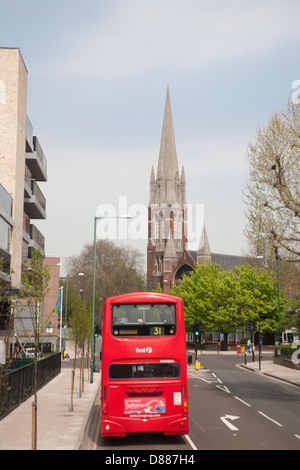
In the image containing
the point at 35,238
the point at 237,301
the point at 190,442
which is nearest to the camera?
the point at 190,442

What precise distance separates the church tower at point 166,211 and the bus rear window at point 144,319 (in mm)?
116654

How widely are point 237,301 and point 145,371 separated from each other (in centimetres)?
6614

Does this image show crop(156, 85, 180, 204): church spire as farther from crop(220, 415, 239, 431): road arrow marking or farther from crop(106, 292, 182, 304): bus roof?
crop(106, 292, 182, 304): bus roof

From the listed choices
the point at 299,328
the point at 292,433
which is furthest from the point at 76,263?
the point at 292,433

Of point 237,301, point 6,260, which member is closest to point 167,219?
point 237,301

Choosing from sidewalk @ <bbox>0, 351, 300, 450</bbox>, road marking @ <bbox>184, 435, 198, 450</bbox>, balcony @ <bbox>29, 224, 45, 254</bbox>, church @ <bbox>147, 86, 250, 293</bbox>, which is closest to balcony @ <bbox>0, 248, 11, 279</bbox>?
sidewalk @ <bbox>0, 351, 300, 450</bbox>

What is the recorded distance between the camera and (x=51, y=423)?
726 inches

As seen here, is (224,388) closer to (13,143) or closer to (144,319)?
(144,319)

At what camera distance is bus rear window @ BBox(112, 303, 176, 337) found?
50.0ft

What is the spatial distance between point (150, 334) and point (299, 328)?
31065 mm

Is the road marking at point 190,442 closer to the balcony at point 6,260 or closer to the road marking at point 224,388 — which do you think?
the road marking at point 224,388

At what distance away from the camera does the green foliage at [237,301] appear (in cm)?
7938
